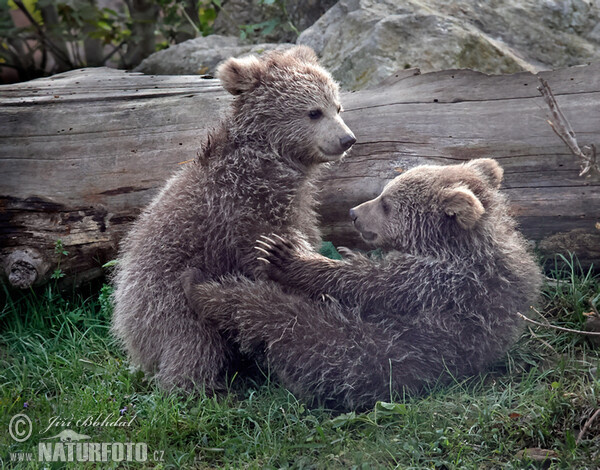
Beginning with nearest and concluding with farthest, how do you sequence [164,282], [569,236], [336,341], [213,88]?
1. [336,341]
2. [164,282]
3. [569,236]
4. [213,88]

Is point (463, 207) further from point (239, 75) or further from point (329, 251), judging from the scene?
point (239, 75)

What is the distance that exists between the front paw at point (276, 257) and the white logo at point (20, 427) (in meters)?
1.82

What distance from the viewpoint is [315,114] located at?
4.97m

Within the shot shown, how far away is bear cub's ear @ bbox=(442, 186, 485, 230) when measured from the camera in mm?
4203

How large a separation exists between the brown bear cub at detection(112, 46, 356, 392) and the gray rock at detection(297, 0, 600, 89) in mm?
2207

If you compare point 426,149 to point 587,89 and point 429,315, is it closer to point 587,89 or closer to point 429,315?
point 587,89

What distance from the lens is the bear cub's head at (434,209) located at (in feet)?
14.2

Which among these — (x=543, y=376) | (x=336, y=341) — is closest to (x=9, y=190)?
(x=336, y=341)

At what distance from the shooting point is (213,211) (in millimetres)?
→ 4656

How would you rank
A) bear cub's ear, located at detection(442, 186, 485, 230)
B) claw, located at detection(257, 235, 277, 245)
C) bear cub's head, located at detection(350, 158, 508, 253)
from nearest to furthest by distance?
bear cub's ear, located at detection(442, 186, 485, 230)
bear cub's head, located at detection(350, 158, 508, 253)
claw, located at detection(257, 235, 277, 245)

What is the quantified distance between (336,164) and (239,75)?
49.4 inches

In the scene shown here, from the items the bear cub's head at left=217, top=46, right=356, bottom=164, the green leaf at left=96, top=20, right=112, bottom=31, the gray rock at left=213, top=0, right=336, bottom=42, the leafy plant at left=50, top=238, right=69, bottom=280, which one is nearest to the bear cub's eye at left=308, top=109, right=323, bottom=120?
the bear cub's head at left=217, top=46, right=356, bottom=164

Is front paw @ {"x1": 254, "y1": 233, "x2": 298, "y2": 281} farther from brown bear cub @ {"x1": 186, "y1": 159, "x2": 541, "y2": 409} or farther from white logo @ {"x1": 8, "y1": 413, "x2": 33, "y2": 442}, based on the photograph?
white logo @ {"x1": 8, "y1": 413, "x2": 33, "y2": 442}

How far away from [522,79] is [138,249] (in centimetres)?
353
